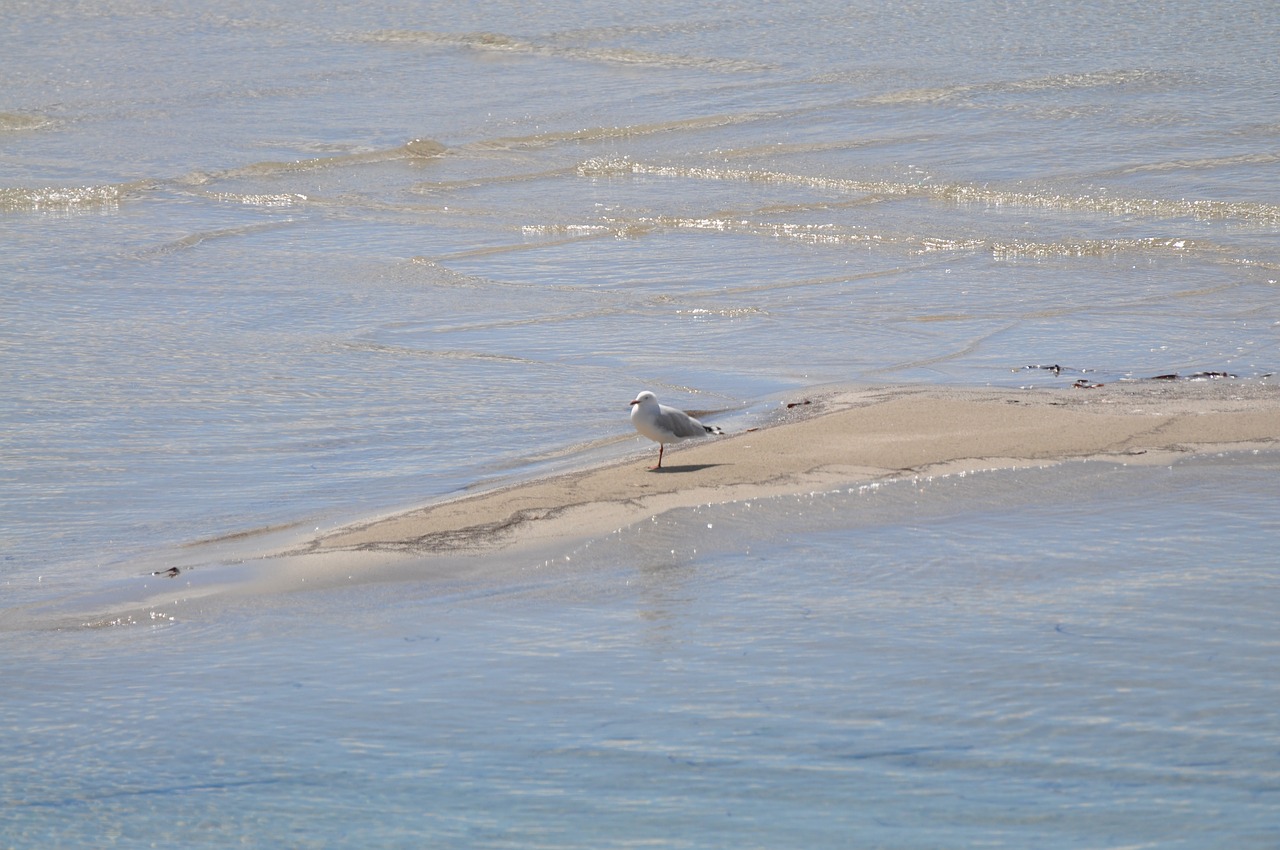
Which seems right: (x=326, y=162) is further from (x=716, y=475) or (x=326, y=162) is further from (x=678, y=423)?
(x=716, y=475)

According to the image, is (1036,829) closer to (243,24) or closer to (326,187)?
(326,187)

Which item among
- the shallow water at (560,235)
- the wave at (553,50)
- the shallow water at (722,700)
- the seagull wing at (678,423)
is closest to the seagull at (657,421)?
the seagull wing at (678,423)

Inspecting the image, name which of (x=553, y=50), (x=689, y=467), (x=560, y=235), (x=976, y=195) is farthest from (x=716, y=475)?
(x=553, y=50)

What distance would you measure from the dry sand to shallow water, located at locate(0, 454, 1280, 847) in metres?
0.38

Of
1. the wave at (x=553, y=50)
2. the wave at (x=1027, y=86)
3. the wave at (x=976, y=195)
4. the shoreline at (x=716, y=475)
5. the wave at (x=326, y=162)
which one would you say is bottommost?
the shoreline at (x=716, y=475)

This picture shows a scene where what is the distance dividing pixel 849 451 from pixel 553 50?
1788 centimetres

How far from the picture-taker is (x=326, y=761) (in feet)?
13.7

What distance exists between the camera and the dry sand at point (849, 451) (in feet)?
19.5

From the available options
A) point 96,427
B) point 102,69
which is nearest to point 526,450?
point 96,427

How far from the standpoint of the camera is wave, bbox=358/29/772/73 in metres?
21.4

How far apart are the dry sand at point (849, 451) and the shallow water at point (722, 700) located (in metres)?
0.38

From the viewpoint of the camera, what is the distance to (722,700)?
439cm

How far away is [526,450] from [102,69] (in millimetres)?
17663

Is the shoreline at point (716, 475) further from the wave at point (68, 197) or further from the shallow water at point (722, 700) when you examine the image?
the wave at point (68, 197)
